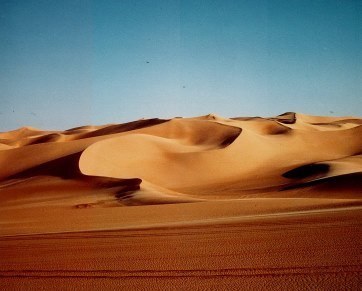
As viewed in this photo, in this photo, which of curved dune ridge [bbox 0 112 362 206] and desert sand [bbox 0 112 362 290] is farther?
curved dune ridge [bbox 0 112 362 206]

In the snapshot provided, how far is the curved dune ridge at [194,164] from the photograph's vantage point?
1848 centimetres

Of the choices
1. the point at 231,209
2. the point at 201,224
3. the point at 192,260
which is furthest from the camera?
the point at 231,209

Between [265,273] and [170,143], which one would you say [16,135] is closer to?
[170,143]

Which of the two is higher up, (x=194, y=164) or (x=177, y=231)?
(x=177, y=231)

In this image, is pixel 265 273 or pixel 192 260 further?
pixel 192 260

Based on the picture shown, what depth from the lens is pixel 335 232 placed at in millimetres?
6750

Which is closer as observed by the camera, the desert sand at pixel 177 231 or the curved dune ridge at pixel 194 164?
the desert sand at pixel 177 231

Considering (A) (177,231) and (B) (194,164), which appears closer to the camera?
(A) (177,231)

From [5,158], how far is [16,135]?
182 ft

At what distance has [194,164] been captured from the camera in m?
28.7

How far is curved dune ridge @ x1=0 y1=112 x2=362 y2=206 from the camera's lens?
1848cm

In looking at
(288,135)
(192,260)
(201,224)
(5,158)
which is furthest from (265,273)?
(288,135)

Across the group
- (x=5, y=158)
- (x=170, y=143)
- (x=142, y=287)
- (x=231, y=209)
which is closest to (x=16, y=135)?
(x=5, y=158)

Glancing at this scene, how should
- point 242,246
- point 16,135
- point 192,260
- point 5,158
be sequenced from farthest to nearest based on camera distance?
point 16,135, point 5,158, point 242,246, point 192,260
